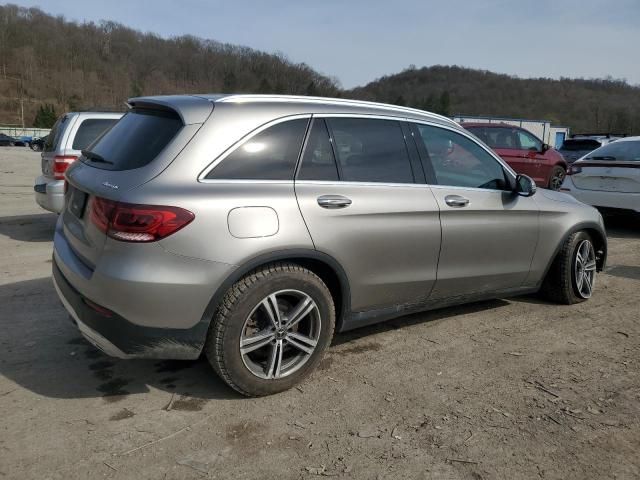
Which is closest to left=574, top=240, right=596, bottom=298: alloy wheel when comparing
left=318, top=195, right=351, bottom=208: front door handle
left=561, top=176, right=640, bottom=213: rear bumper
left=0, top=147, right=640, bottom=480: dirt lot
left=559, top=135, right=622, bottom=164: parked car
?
left=0, top=147, right=640, bottom=480: dirt lot

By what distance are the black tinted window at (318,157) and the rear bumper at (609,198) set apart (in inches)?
249

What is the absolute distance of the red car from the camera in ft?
39.8

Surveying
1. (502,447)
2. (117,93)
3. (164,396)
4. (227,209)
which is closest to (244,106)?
(227,209)

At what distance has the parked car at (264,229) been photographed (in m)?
2.88

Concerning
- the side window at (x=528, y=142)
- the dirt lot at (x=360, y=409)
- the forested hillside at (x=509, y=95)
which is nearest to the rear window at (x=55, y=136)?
the dirt lot at (x=360, y=409)

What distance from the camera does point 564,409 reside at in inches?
126

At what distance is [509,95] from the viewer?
338 feet

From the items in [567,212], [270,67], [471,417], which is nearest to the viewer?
[471,417]

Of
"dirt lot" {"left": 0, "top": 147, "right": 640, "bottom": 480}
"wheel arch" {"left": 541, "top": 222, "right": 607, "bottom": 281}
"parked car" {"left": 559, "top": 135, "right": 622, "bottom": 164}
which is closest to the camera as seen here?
"dirt lot" {"left": 0, "top": 147, "right": 640, "bottom": 480}

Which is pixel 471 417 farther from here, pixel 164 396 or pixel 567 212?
pixel 567 212

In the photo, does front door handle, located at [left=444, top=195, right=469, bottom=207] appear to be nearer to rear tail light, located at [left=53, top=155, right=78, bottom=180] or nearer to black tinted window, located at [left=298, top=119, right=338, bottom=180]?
black tinted window, located at [left=298, top=119, right=338, bottom=180]

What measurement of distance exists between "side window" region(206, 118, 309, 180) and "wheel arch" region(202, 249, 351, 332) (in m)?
0.47

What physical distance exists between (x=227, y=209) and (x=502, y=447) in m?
1.88

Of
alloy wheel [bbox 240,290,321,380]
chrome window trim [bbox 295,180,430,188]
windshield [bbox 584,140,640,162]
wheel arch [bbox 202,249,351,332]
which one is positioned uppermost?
windshield [bbox 584,140,640,162]
